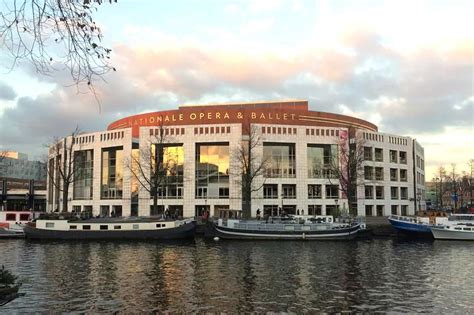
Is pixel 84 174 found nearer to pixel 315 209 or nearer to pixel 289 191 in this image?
pixel 289 191

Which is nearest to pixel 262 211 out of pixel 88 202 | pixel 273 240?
pixel 273 240

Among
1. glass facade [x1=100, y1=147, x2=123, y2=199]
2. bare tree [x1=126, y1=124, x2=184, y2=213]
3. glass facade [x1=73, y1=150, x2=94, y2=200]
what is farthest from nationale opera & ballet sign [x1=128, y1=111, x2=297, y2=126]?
glass facade [x1=73, y1=150, x2=94, y2=200]

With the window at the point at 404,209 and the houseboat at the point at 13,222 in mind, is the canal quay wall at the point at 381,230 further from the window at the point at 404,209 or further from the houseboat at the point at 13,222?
the houseboat at the point at 13,222

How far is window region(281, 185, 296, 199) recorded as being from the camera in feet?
285

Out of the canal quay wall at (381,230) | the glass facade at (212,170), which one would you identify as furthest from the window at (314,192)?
the canal quay wall at (381,230)

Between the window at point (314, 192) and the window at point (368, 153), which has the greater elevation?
the window at point (368, 153)

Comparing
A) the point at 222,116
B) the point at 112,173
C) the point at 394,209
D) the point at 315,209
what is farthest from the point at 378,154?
the point at 112,173

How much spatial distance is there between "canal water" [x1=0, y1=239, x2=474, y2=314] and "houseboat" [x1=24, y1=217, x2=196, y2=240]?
10890 millimetres

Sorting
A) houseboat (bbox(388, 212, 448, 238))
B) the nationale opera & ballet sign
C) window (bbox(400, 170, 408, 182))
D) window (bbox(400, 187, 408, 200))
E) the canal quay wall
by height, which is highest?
the nationale opera & ballet sign

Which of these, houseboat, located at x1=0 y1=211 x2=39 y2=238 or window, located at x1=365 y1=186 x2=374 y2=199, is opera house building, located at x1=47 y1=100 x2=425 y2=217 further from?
houseboat, located at x1=0 y1=211 x2=39 y2=238

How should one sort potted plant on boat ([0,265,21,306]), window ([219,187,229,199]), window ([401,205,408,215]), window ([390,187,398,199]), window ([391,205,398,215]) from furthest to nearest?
window ([401,205,408,215]), window ([390,187,398,199]), window ([391,205,398,215]), window ([219,187,229,199]), potted plant on boat ([0,265,21,306])

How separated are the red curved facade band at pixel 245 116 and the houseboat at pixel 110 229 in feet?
116

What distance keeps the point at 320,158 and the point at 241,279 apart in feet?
213

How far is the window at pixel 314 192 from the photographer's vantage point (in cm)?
8750
